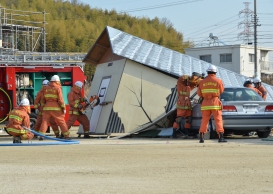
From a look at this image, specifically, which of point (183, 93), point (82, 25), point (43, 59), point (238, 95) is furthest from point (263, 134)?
point (82, 25)

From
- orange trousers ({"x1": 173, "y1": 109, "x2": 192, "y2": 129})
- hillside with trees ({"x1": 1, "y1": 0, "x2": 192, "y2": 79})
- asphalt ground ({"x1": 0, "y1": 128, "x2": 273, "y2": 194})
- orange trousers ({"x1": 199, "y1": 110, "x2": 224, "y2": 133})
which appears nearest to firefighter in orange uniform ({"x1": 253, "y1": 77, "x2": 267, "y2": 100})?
orange trousers ({"x1": 173, "y1": 109, "x2": 192, "y2": 129})

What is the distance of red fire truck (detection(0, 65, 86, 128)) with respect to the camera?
24.1 meters

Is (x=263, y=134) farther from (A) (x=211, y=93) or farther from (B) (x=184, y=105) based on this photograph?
(A) (x=211, y=93)

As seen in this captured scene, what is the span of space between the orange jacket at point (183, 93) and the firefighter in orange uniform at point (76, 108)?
10.6ft

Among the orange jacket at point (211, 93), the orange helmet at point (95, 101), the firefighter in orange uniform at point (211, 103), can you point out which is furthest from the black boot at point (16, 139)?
the orange jacket at point (211, 93)

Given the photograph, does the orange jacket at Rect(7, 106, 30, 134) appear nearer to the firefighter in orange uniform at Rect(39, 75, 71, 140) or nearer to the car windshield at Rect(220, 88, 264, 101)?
the firefighter in orange uniform at Rect(39, 75, 71, 140)

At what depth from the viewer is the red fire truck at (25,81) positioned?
949 inches

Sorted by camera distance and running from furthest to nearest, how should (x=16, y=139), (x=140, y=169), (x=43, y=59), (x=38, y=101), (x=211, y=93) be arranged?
(x=43, y=59), (x=38, y=101), (x=16, y=139), (x=211, y=93), (x=140, y=169)

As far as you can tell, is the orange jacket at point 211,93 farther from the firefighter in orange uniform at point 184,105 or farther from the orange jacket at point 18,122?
the orange jacket at point 18,122

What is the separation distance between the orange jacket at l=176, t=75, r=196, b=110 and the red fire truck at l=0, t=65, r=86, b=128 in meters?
7.73

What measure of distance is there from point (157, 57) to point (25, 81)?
6.52m

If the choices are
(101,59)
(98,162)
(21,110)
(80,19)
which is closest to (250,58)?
(80,19)

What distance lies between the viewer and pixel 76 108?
1934 centimetres

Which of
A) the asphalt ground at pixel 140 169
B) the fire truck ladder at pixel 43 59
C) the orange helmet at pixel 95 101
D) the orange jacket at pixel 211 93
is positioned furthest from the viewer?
the fire truck ladder at pixel 43 59
